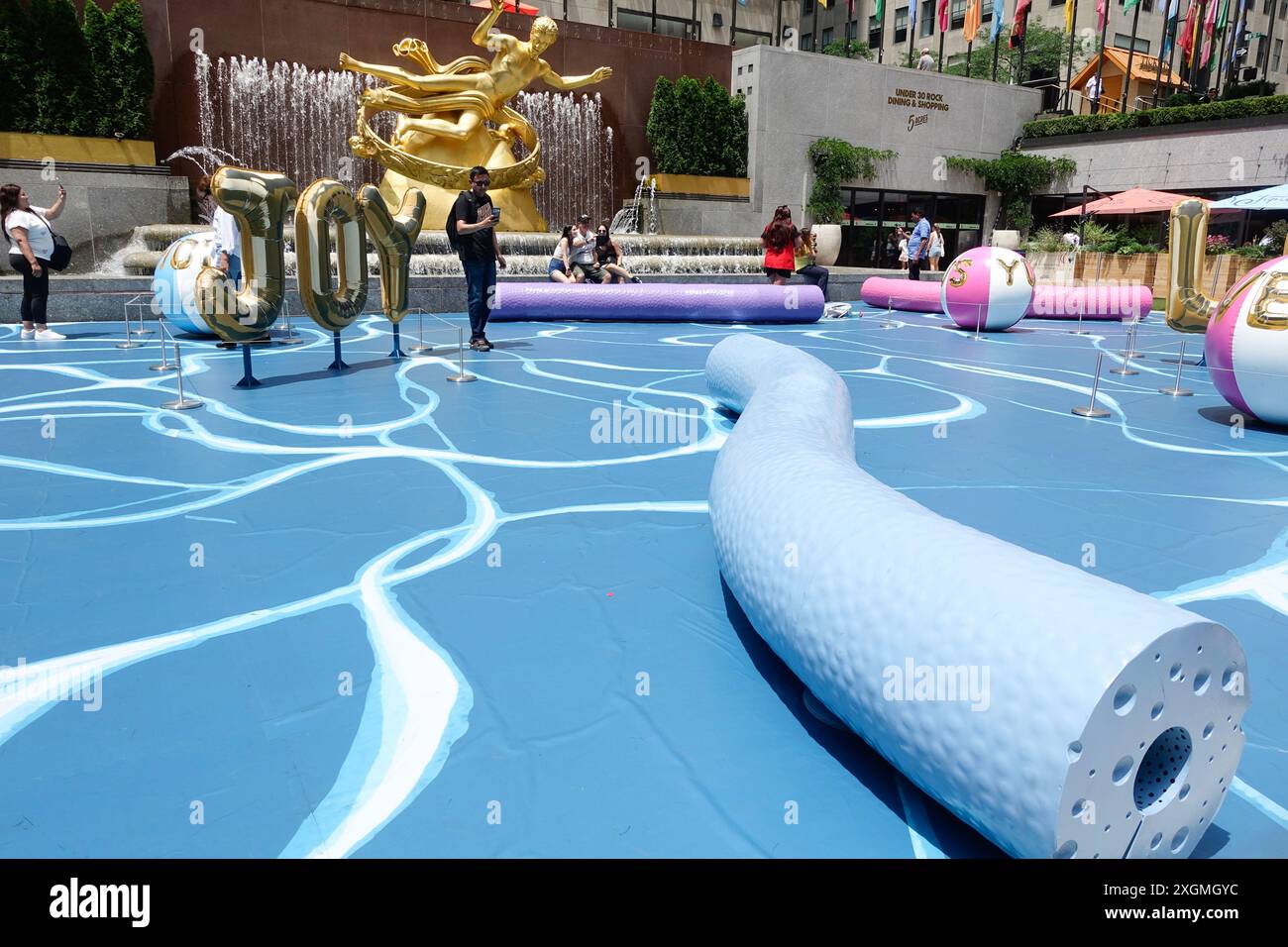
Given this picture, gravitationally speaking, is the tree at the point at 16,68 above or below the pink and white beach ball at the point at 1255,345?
above

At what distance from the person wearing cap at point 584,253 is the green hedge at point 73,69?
11.9 metres

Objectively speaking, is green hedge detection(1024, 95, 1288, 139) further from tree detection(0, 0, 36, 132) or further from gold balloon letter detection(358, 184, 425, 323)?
tree detection(0, 0, 36, 132)

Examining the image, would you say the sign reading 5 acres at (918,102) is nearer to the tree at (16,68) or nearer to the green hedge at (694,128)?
the green hedge at (694,128)

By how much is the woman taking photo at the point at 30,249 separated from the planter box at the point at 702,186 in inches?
733

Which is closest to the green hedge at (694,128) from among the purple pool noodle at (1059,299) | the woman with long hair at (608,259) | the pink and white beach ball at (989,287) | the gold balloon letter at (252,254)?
the purple pool noodle at (1059,299)

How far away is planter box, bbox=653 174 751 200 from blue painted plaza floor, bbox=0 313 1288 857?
68.2ft

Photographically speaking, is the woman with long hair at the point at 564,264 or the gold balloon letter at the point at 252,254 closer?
the gold balloon letter at the point at 252,254

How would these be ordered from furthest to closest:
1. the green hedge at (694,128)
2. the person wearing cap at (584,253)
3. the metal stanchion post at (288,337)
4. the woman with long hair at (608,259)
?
the green hedge at (694,128)
the woman with long hair at (608,259)
the person wearing cap at (584,253)
the metal stanchion post at (288,337)

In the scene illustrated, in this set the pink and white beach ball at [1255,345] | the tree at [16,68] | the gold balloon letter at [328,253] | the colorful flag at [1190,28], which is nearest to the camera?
the pink and white beach ball at [1255,345]

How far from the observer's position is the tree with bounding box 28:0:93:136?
61.4 feet

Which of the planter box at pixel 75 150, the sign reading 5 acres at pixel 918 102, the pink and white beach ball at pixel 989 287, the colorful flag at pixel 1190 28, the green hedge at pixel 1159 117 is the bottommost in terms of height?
the pink and white beach ball at pixel 989 287

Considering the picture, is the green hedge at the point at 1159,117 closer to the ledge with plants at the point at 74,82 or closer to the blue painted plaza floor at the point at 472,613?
the blue painted plaza floor at the point at 472,613

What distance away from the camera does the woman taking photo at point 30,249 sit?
416 inches
